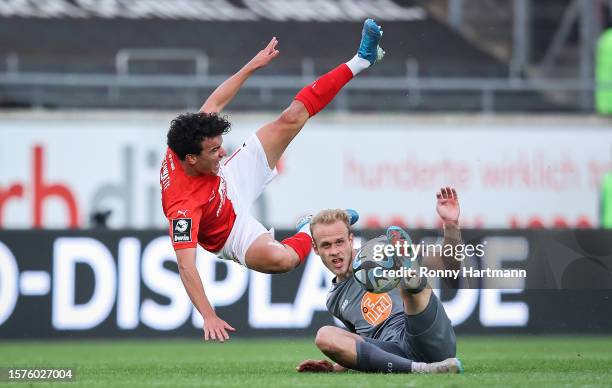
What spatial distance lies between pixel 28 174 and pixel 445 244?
12284 mm

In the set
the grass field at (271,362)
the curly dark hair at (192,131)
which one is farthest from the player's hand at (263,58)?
the grass field at (271,362)

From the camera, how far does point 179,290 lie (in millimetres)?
14312

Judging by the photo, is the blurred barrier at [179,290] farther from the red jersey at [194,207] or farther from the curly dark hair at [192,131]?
the curly dark hair at [192,131]

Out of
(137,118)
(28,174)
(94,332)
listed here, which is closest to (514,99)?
(137,118)

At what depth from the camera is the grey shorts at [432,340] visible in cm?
823

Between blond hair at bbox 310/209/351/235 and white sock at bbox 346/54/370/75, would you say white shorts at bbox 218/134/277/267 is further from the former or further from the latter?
blond hair at bbox 310/209/351/235

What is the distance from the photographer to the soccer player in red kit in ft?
30.2

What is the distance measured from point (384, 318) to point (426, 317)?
2.70 ft

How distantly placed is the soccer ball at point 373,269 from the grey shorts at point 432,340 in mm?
328

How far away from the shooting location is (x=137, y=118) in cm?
2002

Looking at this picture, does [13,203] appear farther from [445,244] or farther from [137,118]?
[445,244]

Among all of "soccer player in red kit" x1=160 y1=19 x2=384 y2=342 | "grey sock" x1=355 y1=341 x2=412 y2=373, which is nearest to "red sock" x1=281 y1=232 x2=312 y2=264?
"soccer player in red kit" x1=160 y1=19 x2=384 y2=342

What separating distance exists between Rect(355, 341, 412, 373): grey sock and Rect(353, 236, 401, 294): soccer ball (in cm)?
53

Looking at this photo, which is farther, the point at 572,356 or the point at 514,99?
the point at 514,99
